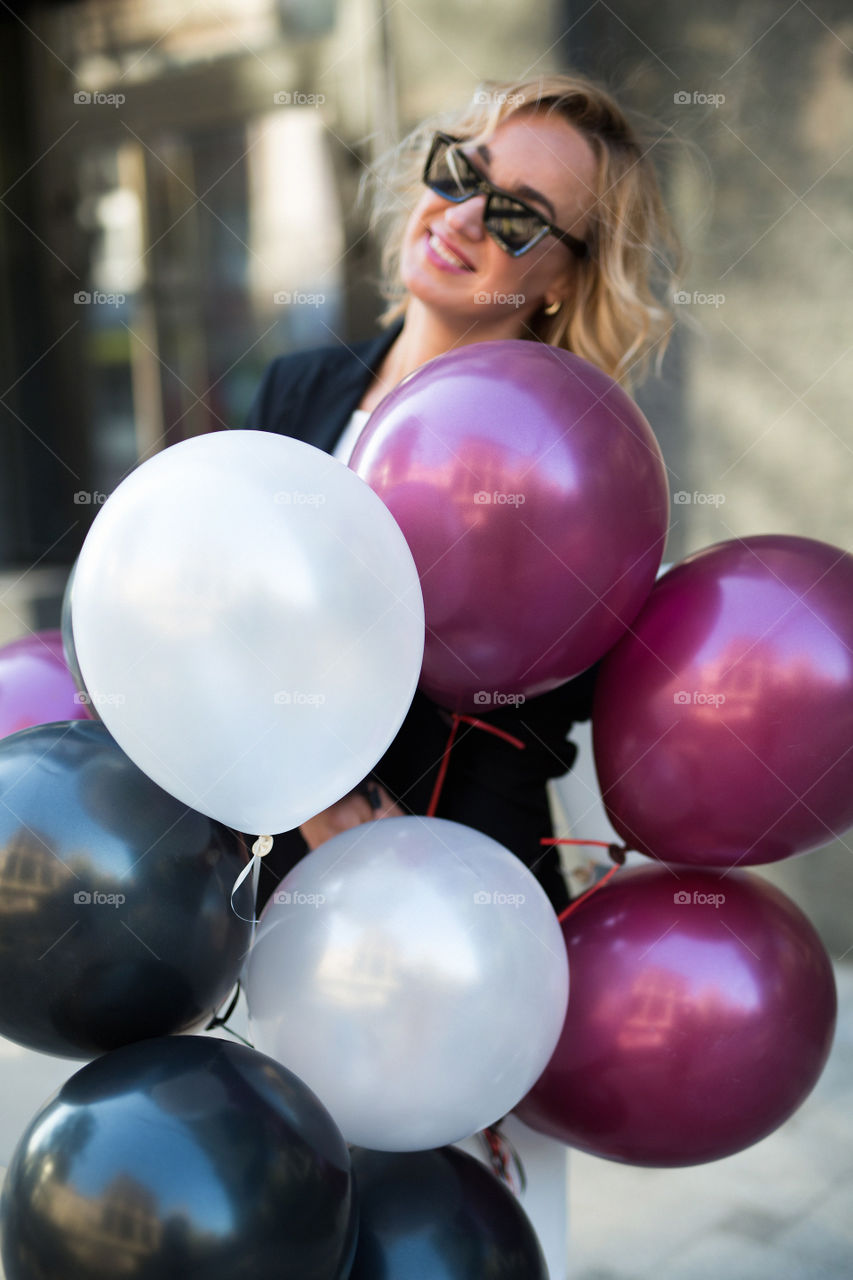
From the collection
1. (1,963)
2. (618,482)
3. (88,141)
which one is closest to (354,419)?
(618,482)

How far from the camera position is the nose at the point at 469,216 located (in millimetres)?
1450

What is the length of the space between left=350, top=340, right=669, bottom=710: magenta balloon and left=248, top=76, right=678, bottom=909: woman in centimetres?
27

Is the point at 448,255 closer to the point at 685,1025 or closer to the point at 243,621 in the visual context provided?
the point at 243,621

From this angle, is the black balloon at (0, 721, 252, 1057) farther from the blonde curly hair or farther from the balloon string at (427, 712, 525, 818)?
the blonde curly hair

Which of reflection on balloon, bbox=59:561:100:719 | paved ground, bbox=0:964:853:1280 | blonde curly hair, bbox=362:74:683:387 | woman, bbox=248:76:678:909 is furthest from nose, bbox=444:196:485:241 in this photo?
paved ground, bbox=0:964:853:1280

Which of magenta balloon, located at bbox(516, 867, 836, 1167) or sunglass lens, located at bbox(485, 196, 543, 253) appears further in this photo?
sunglass lens, located at bbox(485, 196, 543, 253)

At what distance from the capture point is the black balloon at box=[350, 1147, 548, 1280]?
96 centimetres

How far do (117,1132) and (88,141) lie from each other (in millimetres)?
4042

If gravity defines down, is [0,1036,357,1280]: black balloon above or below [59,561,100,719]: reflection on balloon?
below

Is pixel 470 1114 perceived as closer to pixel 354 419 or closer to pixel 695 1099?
pixel 695 1099

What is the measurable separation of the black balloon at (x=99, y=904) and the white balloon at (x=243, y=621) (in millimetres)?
40

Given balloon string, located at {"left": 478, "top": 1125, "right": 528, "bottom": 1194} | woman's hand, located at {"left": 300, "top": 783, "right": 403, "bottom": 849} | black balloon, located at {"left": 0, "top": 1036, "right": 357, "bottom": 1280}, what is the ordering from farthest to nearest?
woman's hand, located at {"left": 300, "top": 783, "right": 403, "bottom": 849} < balloon string, located at {"left": 478, "top": 1125, "right": 528, "bottom": 1194} < black balloon, located at {"left": 0, "top": 1036, "right": 357, "bottom": 1280}

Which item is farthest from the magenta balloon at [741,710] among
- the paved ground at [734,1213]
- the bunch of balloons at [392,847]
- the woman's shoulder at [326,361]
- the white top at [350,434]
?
the paved ground at [734,1213]

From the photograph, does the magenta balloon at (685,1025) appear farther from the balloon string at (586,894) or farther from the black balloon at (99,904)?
the black balloon at (99,904)
